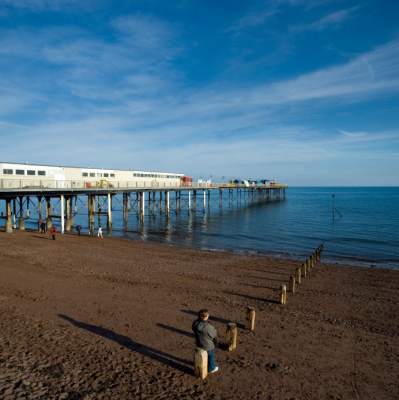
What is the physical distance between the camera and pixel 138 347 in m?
9.36

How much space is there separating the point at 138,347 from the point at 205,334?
2.78 metres

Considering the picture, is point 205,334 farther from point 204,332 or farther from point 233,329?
point 233,329

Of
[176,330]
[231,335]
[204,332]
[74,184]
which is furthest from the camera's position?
[74,184]

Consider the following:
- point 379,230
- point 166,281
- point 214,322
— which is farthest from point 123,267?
point 379,230

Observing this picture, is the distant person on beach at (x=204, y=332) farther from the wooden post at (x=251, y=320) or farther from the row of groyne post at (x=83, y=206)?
the row of groyne post at (x=83, y=206)

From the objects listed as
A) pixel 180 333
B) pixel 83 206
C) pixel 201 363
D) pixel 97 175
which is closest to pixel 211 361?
pixel 201 363

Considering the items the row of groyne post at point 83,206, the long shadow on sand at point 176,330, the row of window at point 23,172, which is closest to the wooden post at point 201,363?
the long shadow on sand at point 176,330

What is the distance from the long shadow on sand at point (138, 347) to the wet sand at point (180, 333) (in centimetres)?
5

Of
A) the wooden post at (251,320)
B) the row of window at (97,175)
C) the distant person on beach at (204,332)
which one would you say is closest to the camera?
the distant person on beach at (204,332)

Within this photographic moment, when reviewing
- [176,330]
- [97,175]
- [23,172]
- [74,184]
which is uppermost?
[97,175]

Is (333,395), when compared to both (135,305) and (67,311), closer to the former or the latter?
(135,305)

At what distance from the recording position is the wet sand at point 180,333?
7.62m

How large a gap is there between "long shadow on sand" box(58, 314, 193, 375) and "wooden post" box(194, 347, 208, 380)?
0.35 meters

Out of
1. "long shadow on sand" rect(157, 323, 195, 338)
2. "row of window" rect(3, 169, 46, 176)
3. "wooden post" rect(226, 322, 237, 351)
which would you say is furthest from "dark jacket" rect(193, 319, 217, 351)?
"row of window" rect(3, 169, 46, 176)
